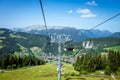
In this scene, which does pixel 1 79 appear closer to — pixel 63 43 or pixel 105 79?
pixel 105 79

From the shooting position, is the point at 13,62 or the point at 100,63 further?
the point at 13,62

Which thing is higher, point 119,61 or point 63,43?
point 63,43

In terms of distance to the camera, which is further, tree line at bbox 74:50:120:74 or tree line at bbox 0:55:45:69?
tree line at bbox 0:55:45:69

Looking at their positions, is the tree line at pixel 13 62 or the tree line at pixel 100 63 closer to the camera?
the tree line at pixel 100 63

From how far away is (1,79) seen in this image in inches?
3841

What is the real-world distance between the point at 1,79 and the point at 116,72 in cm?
7239

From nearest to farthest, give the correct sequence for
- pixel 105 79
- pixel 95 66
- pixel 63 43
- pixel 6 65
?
pixel 63 43
pixel 105 79
pixel 95 66
pixel 6 65

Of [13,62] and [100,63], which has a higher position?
[13,62]

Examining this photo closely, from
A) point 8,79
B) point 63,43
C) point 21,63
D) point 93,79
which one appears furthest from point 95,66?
point 63,43

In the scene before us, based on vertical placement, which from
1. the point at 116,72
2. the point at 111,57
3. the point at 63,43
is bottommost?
the point at 116,72

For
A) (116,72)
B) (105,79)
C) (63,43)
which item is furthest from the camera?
(116,72)

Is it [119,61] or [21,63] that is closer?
[119,61]

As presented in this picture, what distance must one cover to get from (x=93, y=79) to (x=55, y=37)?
233ft

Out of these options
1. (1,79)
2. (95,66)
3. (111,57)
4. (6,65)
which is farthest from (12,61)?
(111,57)
